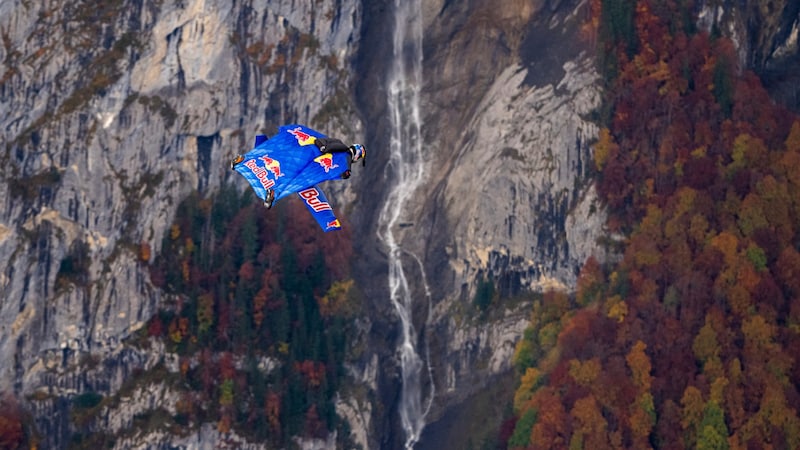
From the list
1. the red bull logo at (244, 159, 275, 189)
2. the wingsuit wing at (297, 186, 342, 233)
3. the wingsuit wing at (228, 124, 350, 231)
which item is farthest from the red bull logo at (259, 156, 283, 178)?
the wingsuit wing at (297, 186, 342, 233)

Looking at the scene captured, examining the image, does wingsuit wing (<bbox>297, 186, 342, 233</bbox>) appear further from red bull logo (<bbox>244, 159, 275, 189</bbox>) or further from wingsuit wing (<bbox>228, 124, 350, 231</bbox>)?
red bull logo (<bbox>244, 159, 275, 189</bbox>)

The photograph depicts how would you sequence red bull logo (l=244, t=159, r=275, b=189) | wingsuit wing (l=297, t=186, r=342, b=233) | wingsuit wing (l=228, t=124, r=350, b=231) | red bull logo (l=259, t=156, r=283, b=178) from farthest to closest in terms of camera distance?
1. red bull logo (l=259, t=156, r=283, b=178)
2. wingsuit wing (l=297, t=186, r=342, b=233)
3. wingsuit wing (l=228, t=124, r=350, b=231)
4. red bull logo (l=244, t=159, r=275, b=189)

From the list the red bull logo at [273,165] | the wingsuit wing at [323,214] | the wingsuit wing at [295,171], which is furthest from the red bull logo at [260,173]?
the wingsuit wing at [323,214]

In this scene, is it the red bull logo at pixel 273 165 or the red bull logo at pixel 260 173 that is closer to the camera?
the red bull logo at pixel 260 173

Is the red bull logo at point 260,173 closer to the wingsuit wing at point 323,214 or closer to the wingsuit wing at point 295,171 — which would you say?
the wingsuit wing at point 295,171

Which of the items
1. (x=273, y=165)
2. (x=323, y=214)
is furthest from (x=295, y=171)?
(x=323, y=214)
